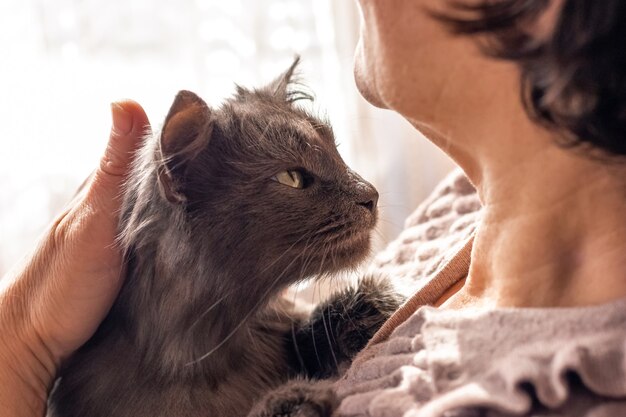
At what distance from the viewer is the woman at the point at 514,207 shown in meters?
0.70

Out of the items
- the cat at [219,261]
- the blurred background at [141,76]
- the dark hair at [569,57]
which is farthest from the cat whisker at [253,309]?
the blurred background at [141,76]

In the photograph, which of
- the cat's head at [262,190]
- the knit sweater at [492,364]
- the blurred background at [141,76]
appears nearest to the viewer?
the knit sweater at [492,364]

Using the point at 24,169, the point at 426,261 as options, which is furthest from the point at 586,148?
the point at 24,169

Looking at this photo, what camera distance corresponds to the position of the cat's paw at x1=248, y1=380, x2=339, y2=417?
915 millimetres

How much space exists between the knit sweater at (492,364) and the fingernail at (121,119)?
49cm

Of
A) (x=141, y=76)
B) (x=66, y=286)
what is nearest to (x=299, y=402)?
(x=66, y=286)

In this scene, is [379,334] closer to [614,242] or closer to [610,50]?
[614,242]

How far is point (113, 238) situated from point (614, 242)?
70cm

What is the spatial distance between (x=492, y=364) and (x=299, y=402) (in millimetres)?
278

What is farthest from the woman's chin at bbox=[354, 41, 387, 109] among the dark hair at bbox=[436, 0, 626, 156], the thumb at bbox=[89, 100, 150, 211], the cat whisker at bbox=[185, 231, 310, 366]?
the thumb at bbox=[89, 100, 150, 211]

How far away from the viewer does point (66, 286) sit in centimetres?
117

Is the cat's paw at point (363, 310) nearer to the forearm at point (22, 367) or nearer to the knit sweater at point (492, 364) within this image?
the knit sweater at point (492, 364)

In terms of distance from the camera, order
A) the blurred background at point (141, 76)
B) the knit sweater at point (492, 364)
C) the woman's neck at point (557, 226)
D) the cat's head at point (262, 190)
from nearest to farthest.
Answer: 1. the knit sweater at point (492, 364)
2. the woman's neck at point (557, 226)
3. the cat's head at point (262, 190)
4. the blurred background at point (141, 76)

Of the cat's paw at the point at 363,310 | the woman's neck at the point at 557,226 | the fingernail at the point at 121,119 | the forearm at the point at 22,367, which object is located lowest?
the cat's paw at the point at 363,310
